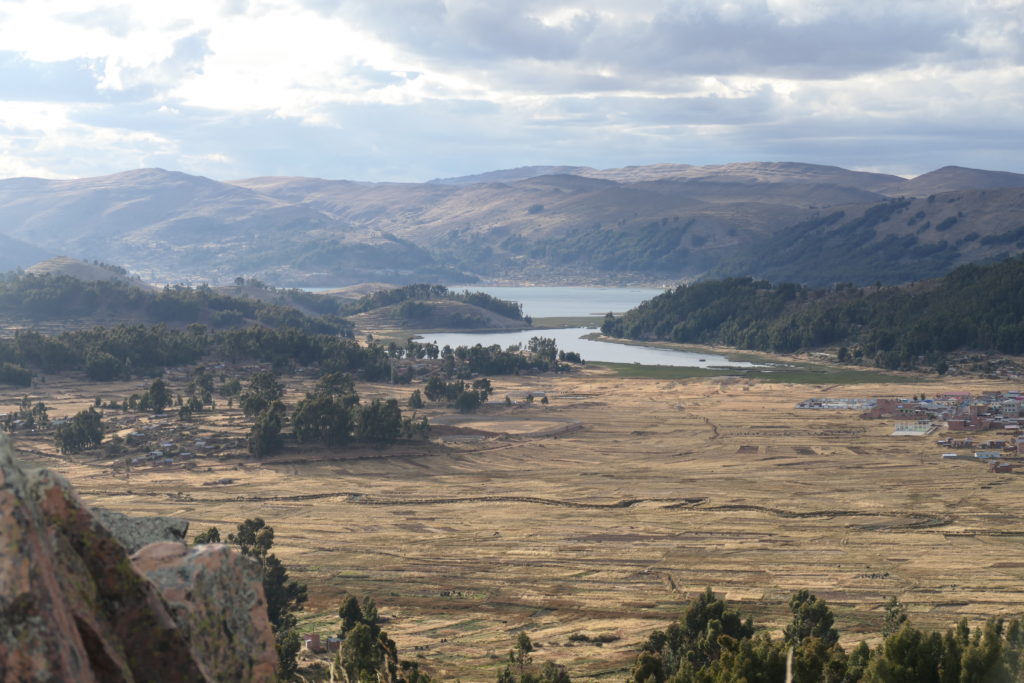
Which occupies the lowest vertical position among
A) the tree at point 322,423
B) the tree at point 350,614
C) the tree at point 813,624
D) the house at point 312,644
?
the house at point 312,644

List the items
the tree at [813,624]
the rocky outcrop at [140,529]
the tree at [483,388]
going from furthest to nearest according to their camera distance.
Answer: the tree at [483,388], the tree at [813,624], the rocky outcrop at [140,529]

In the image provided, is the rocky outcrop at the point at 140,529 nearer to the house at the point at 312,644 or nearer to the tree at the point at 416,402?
the house at the point at 312,644

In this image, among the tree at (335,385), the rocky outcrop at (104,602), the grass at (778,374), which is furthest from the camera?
the grass at (778,374)

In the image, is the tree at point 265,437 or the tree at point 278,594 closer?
the tree at point 278,594

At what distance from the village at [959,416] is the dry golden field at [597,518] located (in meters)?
2.09

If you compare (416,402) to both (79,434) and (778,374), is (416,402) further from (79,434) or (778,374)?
(778,374)

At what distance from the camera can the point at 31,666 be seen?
20.2 feet

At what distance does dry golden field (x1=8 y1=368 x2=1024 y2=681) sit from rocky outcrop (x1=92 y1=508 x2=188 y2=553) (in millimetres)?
22571

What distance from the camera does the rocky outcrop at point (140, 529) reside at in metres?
9.46

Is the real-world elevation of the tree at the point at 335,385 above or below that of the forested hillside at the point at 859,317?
below

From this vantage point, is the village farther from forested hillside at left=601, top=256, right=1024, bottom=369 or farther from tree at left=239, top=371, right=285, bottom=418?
tree at left=239, top=371, right=285, bottom=418

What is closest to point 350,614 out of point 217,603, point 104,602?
point 217,603

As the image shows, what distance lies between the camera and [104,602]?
7445mm

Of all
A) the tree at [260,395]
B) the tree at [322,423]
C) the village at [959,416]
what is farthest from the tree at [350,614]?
the tree at [260,395]
